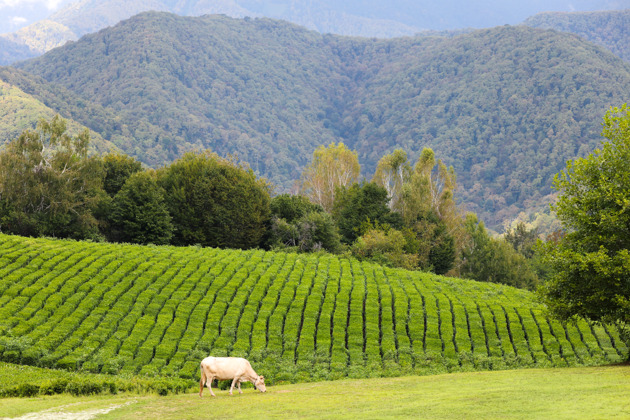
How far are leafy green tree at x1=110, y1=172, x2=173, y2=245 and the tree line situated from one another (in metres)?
0.12

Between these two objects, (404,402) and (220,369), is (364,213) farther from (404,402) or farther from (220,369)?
(404,402)

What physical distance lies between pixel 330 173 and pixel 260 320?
62.9 metres

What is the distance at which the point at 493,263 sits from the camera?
277 feet

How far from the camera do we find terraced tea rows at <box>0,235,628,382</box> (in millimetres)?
30219

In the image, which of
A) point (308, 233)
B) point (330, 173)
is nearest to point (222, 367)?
point (308, 233)

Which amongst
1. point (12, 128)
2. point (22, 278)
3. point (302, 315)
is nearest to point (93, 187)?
point (22, 278)

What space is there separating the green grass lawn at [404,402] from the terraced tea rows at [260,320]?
25.0 feet

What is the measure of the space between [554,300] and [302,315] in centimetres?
1656

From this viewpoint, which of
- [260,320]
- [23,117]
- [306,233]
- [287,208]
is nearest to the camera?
[260,320]

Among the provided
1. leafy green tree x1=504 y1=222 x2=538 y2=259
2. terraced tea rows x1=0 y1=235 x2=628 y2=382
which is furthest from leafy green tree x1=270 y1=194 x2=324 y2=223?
leafy green tree x1=504 y1=222 x2=538 y2=259

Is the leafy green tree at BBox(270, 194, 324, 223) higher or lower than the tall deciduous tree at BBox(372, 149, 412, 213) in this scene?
lower

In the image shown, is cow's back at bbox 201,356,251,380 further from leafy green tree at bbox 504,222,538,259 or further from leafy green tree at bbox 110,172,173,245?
leafy green tree at bbox 504,222,538,259

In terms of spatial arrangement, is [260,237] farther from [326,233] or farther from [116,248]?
[116,248]

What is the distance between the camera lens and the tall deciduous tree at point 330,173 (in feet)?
317
